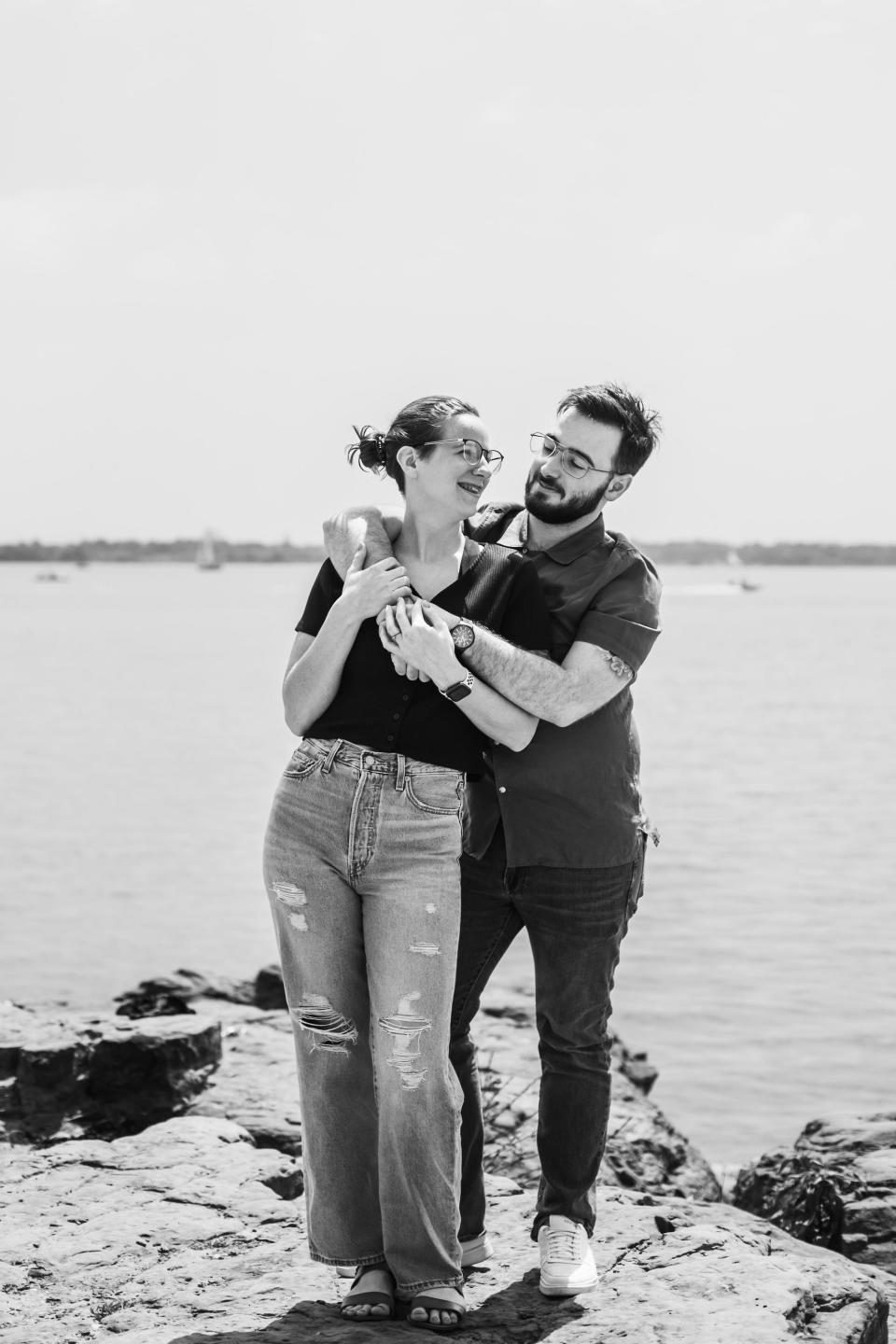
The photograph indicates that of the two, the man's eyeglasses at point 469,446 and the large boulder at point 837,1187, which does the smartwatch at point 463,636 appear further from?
the large boulder at point 837,1187

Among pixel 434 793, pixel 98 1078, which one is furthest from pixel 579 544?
pixel 98 1078

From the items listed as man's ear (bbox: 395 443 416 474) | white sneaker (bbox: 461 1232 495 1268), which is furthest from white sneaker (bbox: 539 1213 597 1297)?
man's ear (bbox: 395 443 416 474)

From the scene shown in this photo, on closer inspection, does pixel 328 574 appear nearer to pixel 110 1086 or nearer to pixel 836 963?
pixel 110 1086

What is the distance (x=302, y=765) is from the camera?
3.40m

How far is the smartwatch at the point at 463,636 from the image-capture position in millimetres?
3339

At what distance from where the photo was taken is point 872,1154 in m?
5.35

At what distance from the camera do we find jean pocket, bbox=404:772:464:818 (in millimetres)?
3340

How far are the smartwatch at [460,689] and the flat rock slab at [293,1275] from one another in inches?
56.1

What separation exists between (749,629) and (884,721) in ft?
157

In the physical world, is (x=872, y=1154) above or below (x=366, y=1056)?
below

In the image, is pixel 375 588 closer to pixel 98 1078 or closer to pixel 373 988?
pixel 373 988

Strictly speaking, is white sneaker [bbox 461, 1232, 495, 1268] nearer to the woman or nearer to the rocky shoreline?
the rocky shoreline

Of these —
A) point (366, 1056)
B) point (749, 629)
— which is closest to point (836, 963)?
point (366, 1056)

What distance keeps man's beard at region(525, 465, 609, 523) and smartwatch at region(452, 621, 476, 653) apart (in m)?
0.56
